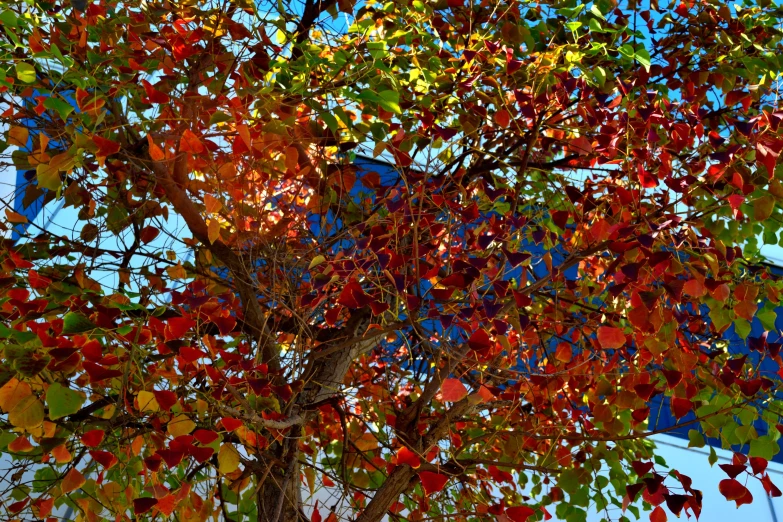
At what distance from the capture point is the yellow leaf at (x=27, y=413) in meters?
1.08

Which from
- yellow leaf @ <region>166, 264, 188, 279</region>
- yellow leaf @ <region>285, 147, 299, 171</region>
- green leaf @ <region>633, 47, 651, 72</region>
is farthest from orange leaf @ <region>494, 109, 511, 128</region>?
yellow leaf @ <region>166, 264, 188, 279</region>

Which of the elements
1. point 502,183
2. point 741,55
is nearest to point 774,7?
point 741,55

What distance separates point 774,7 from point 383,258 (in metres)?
1.38

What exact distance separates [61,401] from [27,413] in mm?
83

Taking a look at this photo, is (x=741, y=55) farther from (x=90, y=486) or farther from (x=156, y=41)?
(x=90, y=486)

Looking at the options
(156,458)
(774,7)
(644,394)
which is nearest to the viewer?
(156,458)

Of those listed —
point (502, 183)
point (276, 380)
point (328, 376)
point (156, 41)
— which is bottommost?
point (276, 380)

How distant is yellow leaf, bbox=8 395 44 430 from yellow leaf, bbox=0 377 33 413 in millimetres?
10

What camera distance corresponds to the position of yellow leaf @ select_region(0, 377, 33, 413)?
1.08m

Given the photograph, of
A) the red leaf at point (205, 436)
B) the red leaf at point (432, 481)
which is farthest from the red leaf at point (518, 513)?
the red leaf at point (205, 436)

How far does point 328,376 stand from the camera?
1.82 meters

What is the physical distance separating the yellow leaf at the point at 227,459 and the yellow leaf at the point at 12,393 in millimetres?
332

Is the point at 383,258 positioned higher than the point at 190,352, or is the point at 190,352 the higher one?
the point at 383,258

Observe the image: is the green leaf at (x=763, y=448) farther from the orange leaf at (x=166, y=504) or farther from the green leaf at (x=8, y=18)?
the green leaf at (x=8, y=18)
